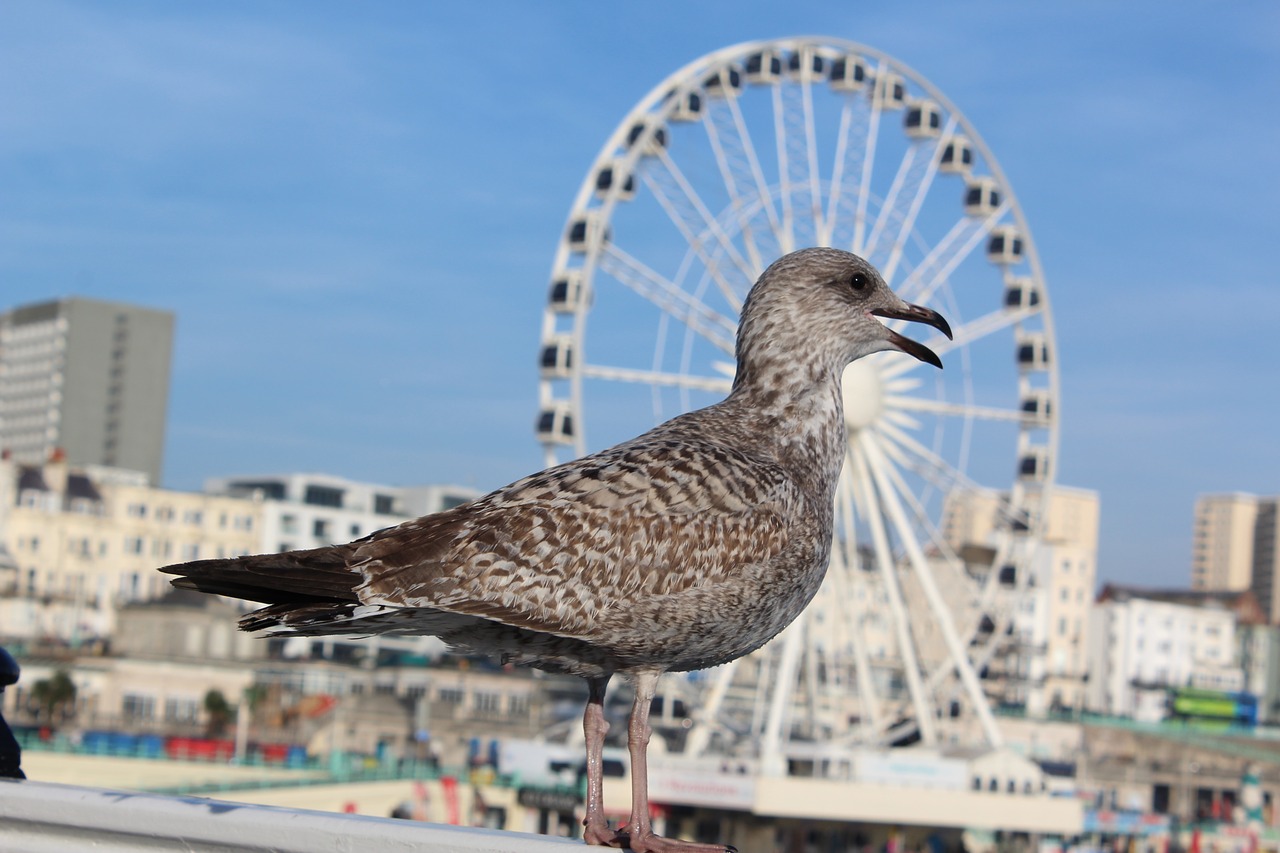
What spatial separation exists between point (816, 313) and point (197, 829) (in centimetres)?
166

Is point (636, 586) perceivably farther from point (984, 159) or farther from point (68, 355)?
point (68, 355)

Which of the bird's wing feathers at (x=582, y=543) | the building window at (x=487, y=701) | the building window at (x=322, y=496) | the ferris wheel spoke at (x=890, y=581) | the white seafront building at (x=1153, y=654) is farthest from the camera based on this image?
the white seafront building at (x=1153, y=654)

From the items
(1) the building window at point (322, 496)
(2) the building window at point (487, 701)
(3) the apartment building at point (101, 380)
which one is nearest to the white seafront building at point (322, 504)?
(1) the building window at point (322, 496)

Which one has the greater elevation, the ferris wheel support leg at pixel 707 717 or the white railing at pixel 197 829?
the white railing at pixel 197 829

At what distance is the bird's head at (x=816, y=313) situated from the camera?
3770 mm

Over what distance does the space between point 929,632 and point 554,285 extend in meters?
58.3

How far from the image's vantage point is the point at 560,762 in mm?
44156

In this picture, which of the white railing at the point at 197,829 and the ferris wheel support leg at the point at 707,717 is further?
the ferris wheel support leg at the point at 707,717

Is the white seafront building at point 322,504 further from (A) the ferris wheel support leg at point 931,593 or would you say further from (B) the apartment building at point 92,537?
(A) the ferris wheel support leg at point 931,593

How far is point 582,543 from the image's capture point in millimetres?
3270

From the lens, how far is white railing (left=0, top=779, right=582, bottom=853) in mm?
2744

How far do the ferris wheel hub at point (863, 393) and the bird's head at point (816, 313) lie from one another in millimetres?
26470

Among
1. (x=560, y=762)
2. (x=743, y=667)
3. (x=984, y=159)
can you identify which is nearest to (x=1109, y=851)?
(x=743, y=667)

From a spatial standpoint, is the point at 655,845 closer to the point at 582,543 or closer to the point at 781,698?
the point at 582,543
